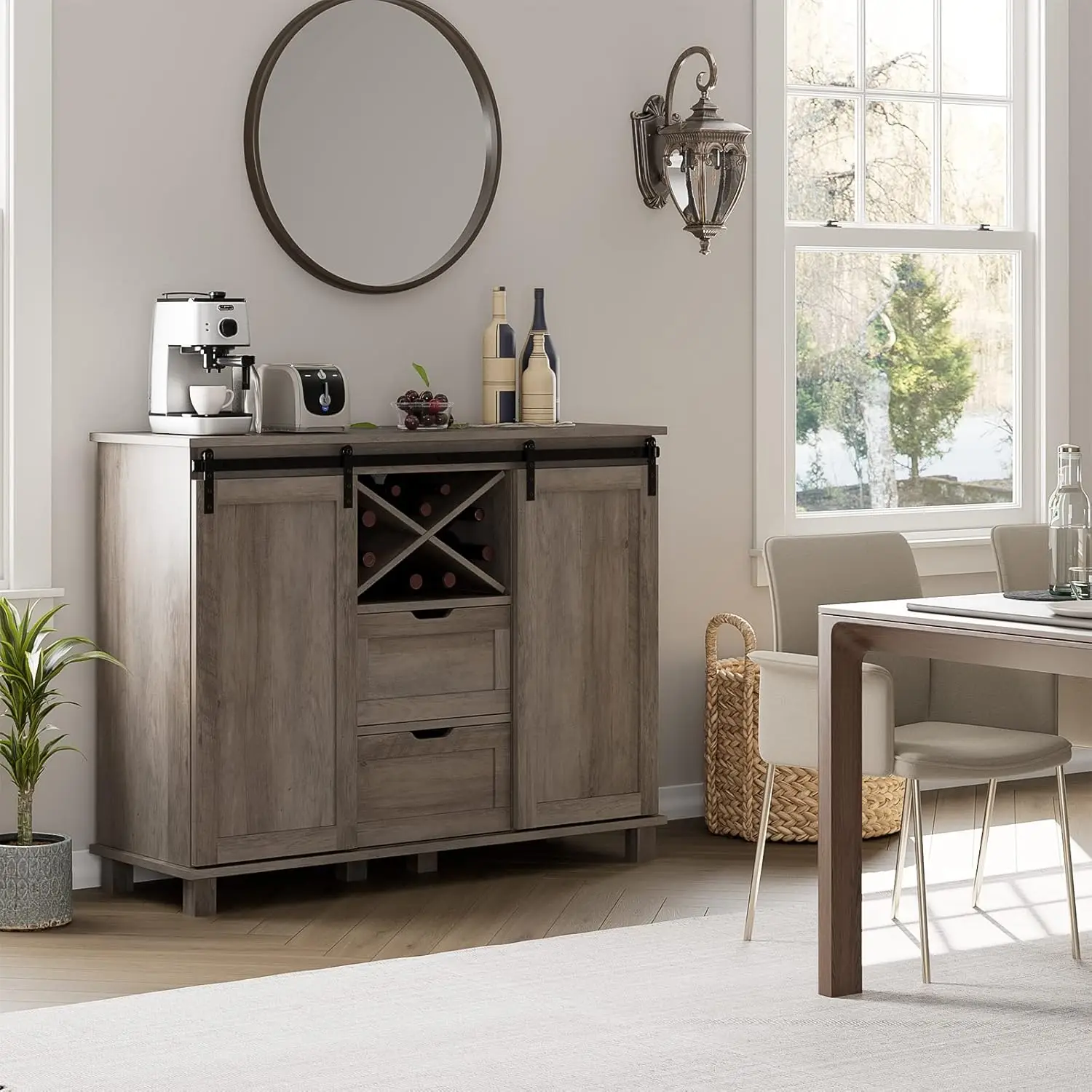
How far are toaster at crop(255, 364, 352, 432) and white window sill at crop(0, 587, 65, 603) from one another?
0.65 meters

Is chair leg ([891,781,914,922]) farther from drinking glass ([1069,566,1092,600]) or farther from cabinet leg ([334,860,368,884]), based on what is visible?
cabinet leg ([334,860,368,884])

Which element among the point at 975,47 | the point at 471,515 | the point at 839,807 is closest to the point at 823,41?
the point at 975,47

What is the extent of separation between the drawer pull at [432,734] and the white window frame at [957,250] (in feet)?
4.52

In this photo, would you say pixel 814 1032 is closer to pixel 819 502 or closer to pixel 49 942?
pixel 49 942

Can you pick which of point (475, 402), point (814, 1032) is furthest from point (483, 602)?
point (814, 1032)

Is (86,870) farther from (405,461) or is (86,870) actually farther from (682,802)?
(682,802)

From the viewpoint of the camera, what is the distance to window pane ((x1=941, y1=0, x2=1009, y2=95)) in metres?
5.98

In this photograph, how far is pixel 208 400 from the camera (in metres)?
4.50

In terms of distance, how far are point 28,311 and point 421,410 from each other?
1.01 meters

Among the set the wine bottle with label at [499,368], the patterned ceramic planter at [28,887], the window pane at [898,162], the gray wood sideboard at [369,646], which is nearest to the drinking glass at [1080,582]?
the gray wood sideboard at [369,646]

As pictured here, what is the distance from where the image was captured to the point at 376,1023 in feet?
11.6

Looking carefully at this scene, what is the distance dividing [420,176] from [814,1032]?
2.65m

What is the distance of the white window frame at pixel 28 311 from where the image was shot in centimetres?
452

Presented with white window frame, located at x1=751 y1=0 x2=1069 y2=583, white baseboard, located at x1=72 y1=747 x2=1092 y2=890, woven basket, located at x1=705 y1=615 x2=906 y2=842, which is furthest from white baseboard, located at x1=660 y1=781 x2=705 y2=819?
white window frame, located at x1=751 y1=0 x2=1069 y2=583
